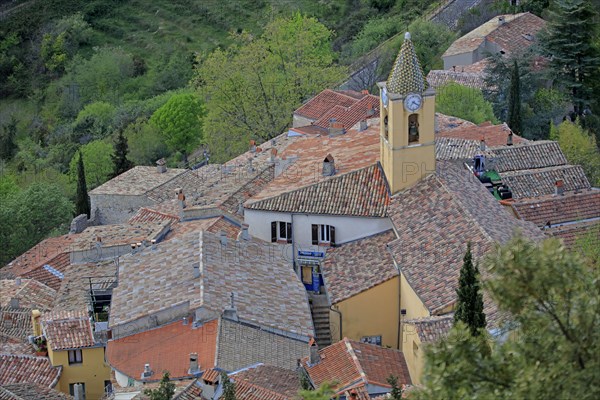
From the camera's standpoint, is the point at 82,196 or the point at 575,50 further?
the point at 575,50

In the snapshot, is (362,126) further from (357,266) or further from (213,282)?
(213,282)

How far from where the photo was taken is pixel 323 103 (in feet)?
201

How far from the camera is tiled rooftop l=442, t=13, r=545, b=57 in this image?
68.7m

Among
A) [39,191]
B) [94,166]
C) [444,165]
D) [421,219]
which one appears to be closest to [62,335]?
[421,219]

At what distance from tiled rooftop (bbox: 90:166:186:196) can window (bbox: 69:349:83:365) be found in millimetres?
18050

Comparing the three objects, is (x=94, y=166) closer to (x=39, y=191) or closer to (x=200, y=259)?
(x=39, y=191)

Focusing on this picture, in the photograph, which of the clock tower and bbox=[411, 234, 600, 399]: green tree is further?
the clock tower

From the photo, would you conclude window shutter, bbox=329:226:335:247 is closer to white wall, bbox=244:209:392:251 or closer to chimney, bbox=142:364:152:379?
white wall, bbox=244:209:392:251

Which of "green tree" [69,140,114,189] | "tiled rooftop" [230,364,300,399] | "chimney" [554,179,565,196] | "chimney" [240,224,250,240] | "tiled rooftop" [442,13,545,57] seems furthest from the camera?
"green tree" [69,140,114,189]

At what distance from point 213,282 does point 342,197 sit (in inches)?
274

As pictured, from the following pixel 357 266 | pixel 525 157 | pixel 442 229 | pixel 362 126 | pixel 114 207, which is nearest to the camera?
pixel 442 229

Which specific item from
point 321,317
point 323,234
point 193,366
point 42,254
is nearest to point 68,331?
point 193,366

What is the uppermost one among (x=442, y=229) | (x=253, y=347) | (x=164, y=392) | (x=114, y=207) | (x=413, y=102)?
(x=413, y=102)

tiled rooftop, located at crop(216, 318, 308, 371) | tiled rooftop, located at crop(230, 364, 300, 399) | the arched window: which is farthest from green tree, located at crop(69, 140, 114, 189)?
tiled rooftop, located at crop(230, 364, 300, 399)
